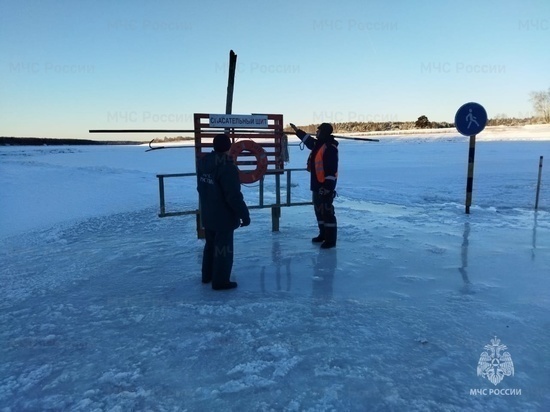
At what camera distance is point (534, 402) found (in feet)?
6.46

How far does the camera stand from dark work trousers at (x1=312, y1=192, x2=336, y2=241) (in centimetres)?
479

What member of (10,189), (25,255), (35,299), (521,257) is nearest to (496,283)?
(521,257)

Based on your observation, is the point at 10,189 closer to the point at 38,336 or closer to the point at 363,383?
the point at 38,336

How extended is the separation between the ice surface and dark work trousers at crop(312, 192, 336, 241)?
0.85 ft

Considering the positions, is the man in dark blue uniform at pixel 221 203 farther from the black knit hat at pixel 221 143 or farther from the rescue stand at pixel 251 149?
the rescue stand at pixel 251 149

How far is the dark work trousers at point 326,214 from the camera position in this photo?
188 inches

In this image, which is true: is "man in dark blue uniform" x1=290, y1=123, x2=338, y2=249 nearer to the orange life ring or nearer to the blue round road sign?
the orange life ring

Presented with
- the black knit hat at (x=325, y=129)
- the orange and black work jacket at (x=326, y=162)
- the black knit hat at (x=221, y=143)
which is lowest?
the orange and black work jacket at (x=326, y=162)

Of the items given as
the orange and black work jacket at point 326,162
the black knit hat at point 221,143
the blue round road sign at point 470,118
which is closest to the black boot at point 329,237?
the orange and black work jacket at point 326,162

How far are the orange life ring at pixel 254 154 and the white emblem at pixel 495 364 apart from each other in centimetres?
348

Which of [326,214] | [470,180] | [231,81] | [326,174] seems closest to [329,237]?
[326,214]

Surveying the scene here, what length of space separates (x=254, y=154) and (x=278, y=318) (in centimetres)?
288

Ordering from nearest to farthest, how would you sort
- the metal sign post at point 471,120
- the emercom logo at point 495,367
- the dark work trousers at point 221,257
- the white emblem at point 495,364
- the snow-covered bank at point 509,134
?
the emercom logo at point 495,367, the white emblem at point 495,364, the dark work trousers at point 221,257, the metal sign post at point 471,120, the snow-covered bank at point 509,134

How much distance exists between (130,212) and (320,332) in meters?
5.73
